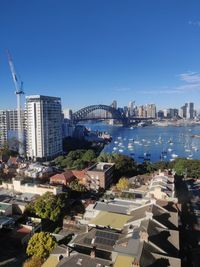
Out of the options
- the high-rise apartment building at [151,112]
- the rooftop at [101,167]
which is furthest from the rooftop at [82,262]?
the high-rise apartment building at [151,112]

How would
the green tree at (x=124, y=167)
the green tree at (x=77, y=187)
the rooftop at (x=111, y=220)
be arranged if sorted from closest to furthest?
1. the rooftop at (x=111, y=220)
2. the green tree at (x=77, y=187)
3. the green tree at (x=124, y=167)

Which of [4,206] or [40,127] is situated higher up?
[40,127]

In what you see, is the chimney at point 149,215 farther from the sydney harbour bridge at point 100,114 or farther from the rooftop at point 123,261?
the sydney harbour bridge at point 100,114

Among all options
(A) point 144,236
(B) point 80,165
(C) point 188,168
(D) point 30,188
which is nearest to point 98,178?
(D) point 30,188

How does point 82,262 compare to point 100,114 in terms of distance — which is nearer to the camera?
point 82,262

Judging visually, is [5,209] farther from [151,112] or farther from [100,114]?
[151,112]

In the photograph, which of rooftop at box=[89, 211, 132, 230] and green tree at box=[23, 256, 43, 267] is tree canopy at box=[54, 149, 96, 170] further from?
green tree at box=[23, 256, 43, 267]

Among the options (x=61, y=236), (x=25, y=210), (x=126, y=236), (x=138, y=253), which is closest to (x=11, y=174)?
(x=25, y=210)
